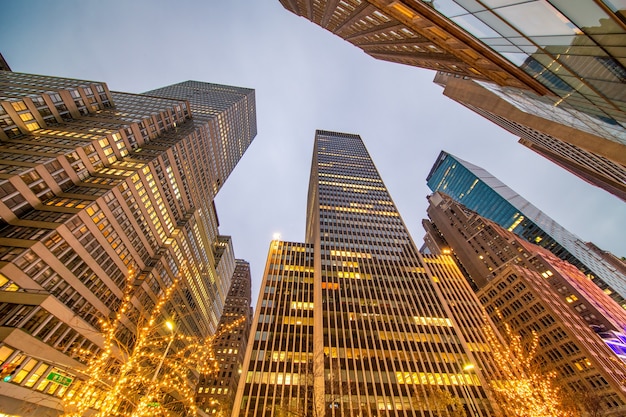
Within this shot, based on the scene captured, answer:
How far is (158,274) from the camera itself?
2591 inches

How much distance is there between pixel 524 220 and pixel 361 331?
383ft

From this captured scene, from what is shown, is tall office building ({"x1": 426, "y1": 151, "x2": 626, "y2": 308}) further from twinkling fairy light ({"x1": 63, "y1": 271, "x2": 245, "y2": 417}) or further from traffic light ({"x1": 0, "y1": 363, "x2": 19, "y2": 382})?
traffic light ({"x1": 0, "y1": 363, "x2": 19, "y2": 382})

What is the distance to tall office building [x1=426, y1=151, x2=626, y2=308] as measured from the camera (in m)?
98.2

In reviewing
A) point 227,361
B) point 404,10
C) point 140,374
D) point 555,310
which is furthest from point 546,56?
point 227,361

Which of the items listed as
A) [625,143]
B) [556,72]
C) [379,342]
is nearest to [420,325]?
[379,342]

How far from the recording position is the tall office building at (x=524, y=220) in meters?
98.2

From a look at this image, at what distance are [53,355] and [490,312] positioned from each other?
107 meters

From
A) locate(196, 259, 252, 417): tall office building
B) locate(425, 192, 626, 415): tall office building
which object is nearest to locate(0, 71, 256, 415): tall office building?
locate(196, 259, 252, 417): tall office building

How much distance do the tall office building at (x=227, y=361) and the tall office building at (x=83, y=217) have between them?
13.0 metres

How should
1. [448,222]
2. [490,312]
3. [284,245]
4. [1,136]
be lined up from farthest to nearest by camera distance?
[448,222]
[490,312]
[284,245]
[1,136]

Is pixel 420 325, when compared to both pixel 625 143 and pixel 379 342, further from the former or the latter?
pixel 625 143

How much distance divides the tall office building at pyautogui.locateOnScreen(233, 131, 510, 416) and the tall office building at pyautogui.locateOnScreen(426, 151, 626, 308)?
76.1 metres

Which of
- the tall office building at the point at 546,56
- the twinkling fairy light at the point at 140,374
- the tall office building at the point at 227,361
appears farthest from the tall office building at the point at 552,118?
the tall office building at the point at 227,361

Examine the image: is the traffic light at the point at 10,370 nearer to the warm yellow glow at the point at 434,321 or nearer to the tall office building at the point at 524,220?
the warm yellow glow at the point at 434,321
